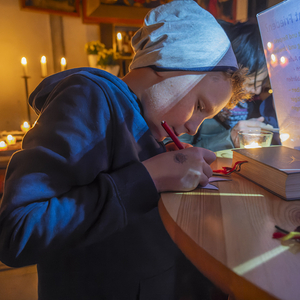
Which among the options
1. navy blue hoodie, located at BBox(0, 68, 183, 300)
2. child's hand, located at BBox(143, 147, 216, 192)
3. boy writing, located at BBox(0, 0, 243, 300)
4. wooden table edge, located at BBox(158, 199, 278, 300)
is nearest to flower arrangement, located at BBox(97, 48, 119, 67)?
boy writing, located at BBox(0, 0, 243, 300)

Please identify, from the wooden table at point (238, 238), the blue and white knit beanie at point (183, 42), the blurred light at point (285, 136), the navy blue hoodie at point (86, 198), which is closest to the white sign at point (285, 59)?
the blurred light at point (285, 136)

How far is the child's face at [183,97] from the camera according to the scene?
632 mm

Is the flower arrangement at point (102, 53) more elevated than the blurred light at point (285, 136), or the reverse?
the flower arrangement at point (102, 53)

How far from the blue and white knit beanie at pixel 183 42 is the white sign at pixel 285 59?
0.11 metres

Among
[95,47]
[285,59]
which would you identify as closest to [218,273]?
[285,59]

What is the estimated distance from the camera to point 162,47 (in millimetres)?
623

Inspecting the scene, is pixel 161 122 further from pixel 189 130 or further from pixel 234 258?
pixel 234 258

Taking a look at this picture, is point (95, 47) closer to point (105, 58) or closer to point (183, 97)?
point (105, 58)

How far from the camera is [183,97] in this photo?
0.64 m

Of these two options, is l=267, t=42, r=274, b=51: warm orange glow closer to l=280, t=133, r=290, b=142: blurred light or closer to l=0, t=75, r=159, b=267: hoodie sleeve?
l=280, t=133, r=290, b=142: blurred light

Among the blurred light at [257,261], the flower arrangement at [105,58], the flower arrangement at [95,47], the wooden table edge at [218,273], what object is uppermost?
the flower arrangement at [95,47]

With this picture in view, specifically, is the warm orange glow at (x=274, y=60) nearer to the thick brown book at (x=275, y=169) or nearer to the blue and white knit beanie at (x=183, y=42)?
the blue and white knit beanie at (x=183, y=42)

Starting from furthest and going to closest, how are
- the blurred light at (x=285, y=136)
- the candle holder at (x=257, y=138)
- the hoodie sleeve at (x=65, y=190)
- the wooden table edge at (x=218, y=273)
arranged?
the candle holder at (x=257, y=138) < the blurred light at (x=285, y=136) < the hoodie sleeve at (x=65, y=190) < the wooden table edge at (x=218, y=273)

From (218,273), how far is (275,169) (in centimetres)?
28
